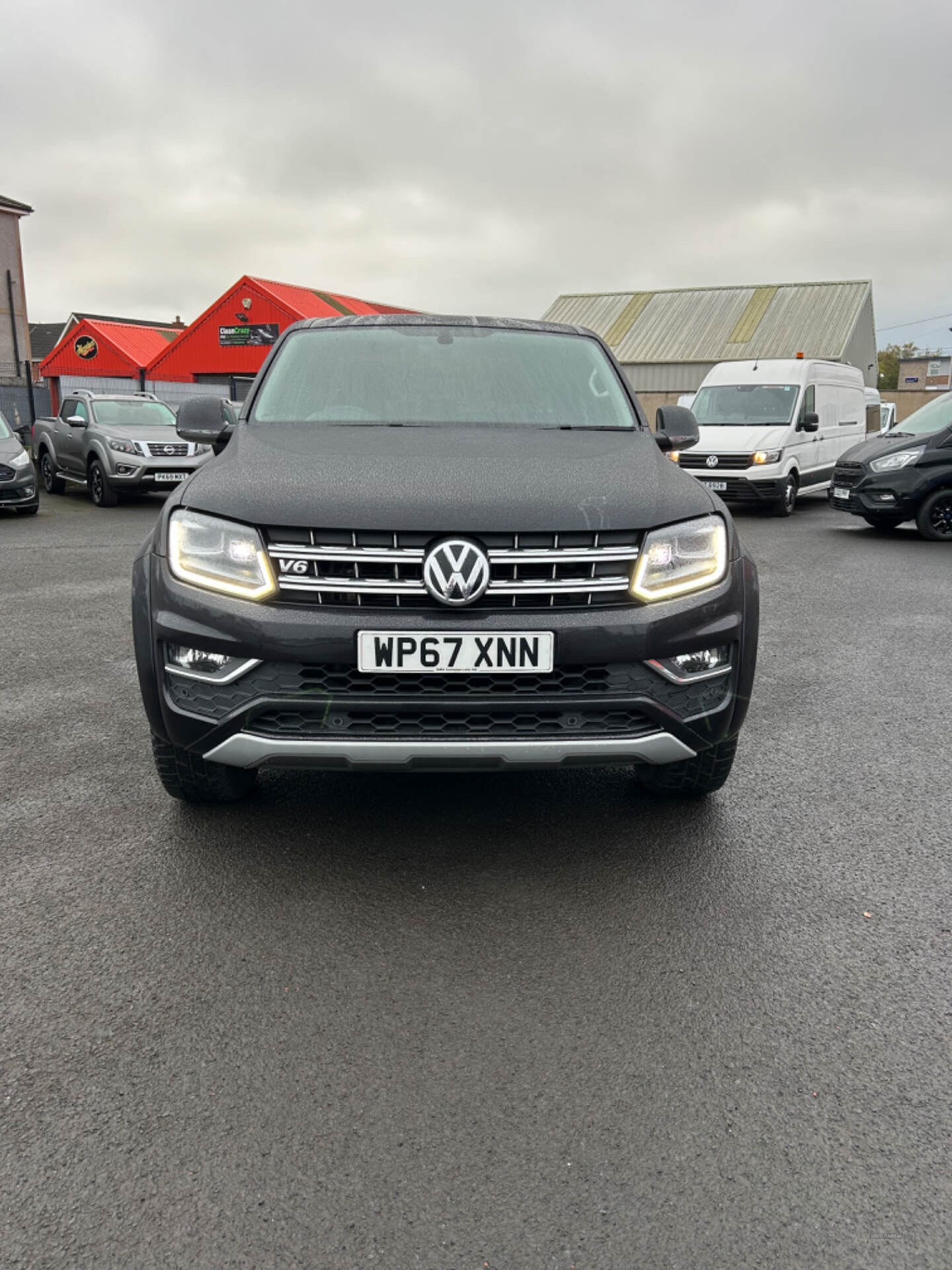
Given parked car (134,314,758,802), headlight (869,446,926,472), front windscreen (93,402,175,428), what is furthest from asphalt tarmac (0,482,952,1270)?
front windscreen (93,402,175,428)

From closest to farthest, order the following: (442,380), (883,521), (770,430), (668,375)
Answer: (442,380) → (883,521) → (770,430) → (668,375)

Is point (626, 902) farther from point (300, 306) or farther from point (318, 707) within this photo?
point (300, 306)

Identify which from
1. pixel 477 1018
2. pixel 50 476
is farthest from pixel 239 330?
pixel 477 1018

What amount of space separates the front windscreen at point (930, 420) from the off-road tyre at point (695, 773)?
31.7 ft

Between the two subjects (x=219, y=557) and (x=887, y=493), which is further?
(x=887, y=493)

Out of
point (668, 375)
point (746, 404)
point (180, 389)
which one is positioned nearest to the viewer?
point (746, 404)

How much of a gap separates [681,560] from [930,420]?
34.6ft

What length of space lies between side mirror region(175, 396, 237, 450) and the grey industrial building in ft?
122

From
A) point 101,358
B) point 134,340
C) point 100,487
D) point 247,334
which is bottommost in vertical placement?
point 100,487

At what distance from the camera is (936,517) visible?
38.9ft

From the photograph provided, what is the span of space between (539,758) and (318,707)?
63 centimetres

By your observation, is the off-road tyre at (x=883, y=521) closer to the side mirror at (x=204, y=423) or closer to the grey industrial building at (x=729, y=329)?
the side mirror at (x=204, y=423)

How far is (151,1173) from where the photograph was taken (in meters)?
1.89

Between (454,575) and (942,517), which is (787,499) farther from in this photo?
(454,575)
